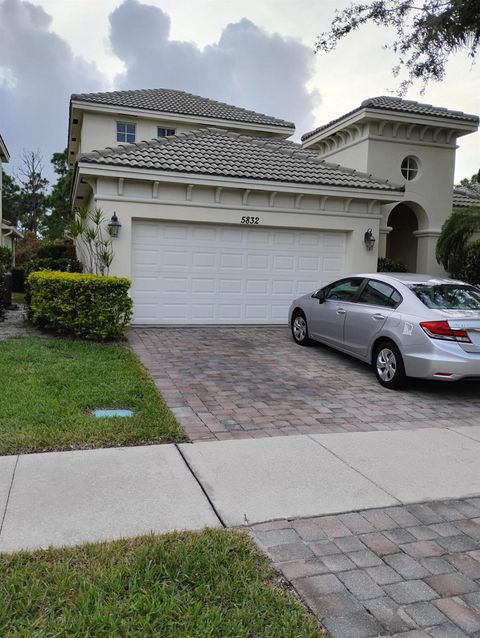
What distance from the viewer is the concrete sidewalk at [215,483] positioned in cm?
363

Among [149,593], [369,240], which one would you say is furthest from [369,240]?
[149,593]

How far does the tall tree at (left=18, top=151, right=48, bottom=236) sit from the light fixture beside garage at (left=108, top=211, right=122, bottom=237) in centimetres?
4146

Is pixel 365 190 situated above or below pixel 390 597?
above

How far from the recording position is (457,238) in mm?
14781

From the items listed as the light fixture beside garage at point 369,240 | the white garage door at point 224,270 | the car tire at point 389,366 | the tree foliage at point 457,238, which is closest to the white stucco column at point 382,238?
the tree foliage at point 457,238

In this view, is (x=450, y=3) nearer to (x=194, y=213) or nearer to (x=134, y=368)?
(x=194, y=213)

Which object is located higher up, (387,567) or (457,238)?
(457,238)

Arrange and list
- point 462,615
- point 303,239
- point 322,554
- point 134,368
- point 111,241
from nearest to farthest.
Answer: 1. point 462,615
2. point 322,554
3. point 134,368
4. point 111,241
5. point 303,239

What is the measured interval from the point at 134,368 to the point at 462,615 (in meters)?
6.01

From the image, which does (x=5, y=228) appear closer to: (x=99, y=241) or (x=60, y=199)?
(x=60, y=199)

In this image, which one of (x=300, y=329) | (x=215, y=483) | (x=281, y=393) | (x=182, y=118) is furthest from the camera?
(x=182, y=118)

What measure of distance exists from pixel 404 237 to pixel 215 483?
17.2 metres

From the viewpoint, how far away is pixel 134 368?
806 cm

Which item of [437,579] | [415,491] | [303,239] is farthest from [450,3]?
[437,579]
